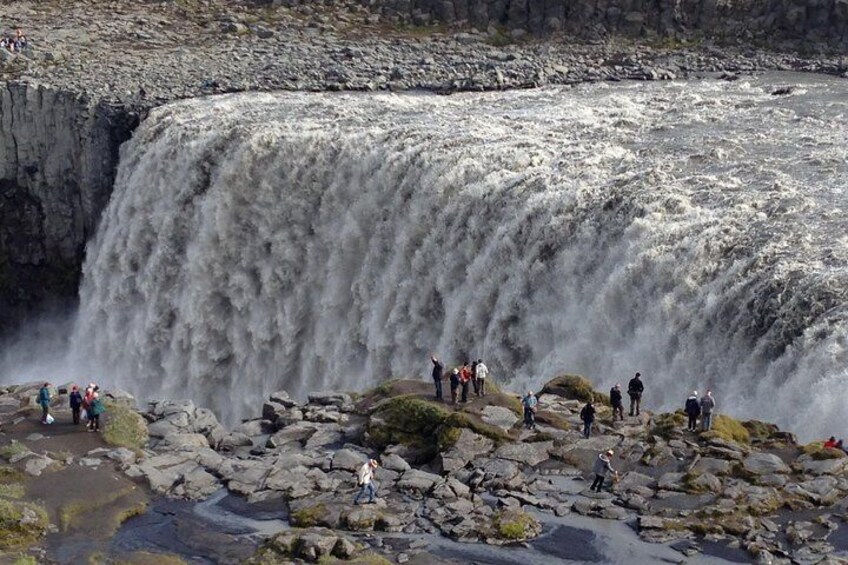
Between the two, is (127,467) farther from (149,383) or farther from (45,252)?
(45,252)

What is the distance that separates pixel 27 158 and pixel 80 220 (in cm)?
435

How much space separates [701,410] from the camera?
36719mm

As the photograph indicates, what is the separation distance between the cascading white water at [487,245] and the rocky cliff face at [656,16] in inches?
342

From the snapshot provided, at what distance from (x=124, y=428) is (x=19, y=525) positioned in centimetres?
762

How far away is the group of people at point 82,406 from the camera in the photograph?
41.8 m

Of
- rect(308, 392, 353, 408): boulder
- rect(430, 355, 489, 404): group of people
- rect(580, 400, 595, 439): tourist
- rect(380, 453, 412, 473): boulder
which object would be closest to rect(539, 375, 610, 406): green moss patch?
rect(430, 355, 489, 404): group of people

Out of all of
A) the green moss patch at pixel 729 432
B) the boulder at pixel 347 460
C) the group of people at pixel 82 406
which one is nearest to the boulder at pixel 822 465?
the green moss patch at pixel 729 432

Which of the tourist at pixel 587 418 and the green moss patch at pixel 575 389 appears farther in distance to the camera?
the green moss patch at pixel 575 389

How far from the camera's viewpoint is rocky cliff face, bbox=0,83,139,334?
69.6 meters

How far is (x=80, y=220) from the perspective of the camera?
70.8m

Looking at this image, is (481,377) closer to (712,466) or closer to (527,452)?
(527,452)

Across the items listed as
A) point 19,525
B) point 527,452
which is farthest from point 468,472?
point 19,525

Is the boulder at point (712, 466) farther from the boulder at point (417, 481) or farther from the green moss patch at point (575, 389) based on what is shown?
the boulder at point (417, 481)

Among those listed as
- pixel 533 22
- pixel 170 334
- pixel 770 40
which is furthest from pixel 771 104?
pixel 170 334
